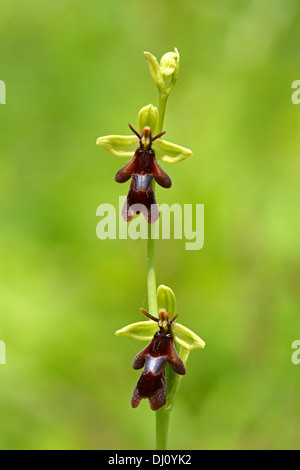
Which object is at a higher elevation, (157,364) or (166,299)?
(166,299)

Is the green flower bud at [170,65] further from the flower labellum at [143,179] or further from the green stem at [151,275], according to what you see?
the green stem at [151,275]

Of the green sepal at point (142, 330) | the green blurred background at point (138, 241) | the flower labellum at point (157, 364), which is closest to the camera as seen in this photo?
the flower labellum at point (157, 364)

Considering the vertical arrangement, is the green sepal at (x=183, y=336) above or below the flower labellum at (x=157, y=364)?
above

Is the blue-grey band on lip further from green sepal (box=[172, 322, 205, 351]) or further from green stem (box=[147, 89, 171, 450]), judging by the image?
green sepal (box=[172, 322, 205, 351])

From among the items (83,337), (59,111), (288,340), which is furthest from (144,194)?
(59,111)

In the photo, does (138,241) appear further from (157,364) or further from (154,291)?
(157,364)

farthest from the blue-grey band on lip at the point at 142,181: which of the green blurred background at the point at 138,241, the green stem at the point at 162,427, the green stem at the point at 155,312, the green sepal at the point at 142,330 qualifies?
the green blurred background at the point at 138,241

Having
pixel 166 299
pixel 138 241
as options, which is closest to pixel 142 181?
pixel 166 299
